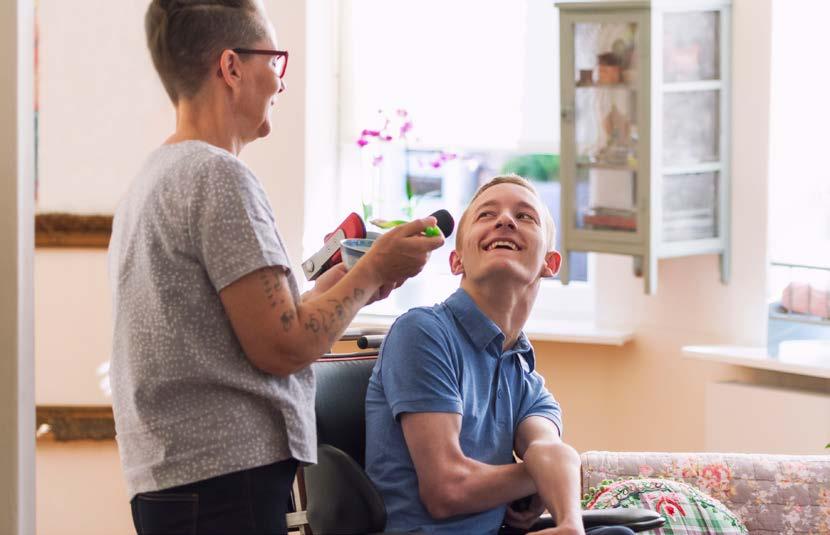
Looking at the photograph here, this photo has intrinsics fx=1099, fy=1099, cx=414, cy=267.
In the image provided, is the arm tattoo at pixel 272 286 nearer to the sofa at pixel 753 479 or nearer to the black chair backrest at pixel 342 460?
the black chair backrest at pixel 342 460

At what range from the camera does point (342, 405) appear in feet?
6.58

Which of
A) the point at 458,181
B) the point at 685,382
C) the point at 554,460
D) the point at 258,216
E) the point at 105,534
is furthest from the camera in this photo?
the point at 458,181

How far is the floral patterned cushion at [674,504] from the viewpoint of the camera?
2.29 meters

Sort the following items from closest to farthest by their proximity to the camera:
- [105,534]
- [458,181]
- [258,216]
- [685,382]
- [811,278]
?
[258,216] < [811,278] < [685,382] < [105,534] < [458,181]

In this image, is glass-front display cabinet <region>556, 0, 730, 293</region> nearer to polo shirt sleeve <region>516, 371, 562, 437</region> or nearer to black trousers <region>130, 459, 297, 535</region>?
polo shirt sleeve <region>516, 371, 562, 437</region>

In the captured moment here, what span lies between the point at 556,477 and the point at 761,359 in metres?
1.55

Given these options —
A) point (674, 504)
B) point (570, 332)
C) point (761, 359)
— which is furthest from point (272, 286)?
point (570, 332)

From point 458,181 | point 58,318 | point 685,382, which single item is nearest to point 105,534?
point 58,318

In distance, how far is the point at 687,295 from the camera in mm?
3414

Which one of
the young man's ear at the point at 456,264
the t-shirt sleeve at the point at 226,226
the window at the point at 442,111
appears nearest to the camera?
the t-shirt sleeve at the point at 226,226

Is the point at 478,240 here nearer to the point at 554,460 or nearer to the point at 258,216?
the point at 554,460

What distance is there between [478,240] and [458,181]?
193 centimetres

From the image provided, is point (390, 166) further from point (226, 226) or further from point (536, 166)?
point (226, 226)

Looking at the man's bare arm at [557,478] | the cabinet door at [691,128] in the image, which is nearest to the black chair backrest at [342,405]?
the man's bare arm at [557,478]
